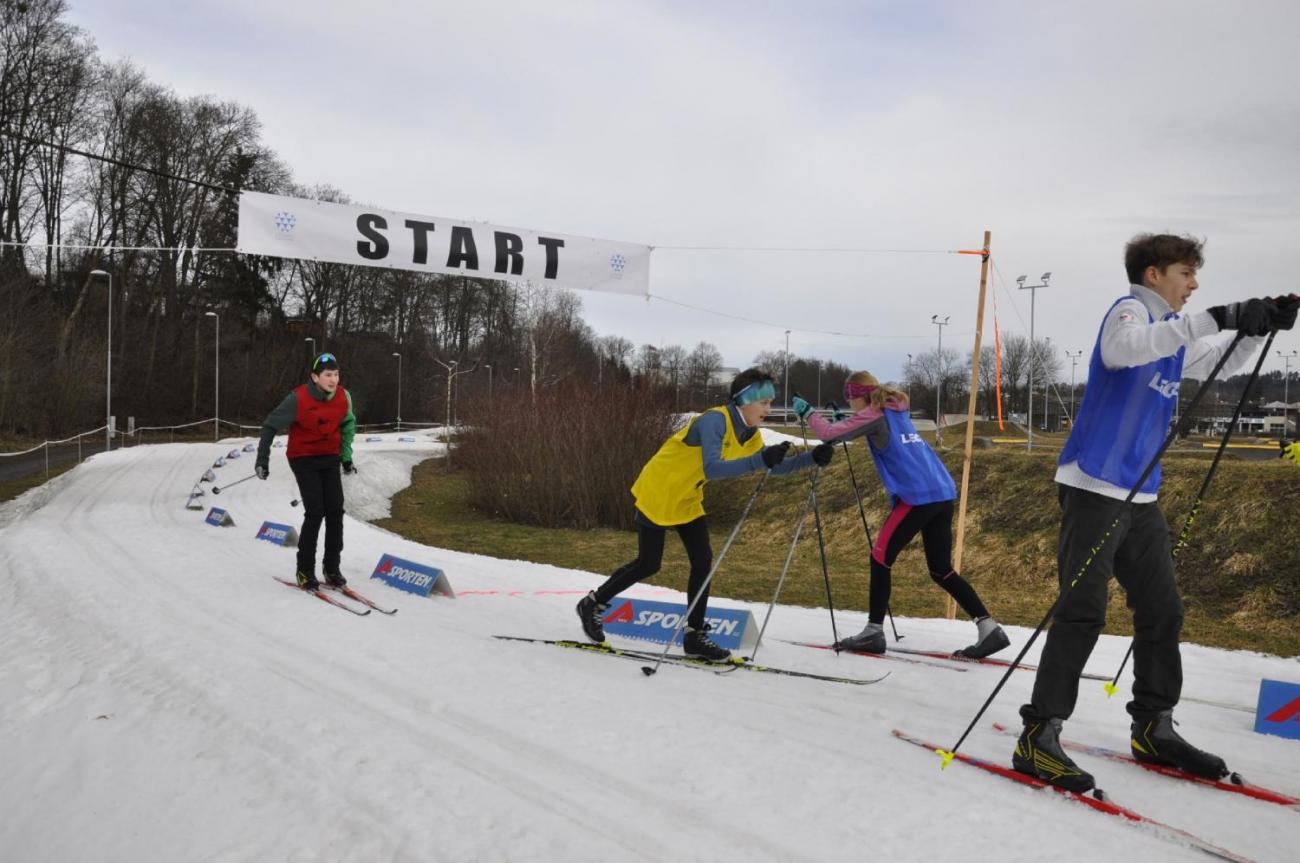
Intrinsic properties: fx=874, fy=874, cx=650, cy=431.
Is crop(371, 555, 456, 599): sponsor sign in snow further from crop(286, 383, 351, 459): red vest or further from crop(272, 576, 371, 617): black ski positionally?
crop(286, 383, 351, 459): red vest

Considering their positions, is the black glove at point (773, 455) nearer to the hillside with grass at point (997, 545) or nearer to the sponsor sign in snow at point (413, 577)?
the hillside with grass at point (997, 545)

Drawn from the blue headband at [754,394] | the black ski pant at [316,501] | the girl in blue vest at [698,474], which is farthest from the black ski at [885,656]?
the black ski pant at [316,501]

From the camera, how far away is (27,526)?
11.6 meters

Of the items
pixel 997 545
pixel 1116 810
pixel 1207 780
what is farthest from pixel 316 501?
pixel 997 545

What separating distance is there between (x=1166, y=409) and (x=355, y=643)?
192 inches

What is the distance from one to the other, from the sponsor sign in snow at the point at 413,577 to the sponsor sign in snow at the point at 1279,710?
5.86 m

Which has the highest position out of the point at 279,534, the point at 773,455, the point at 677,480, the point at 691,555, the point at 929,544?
the point at 773,455

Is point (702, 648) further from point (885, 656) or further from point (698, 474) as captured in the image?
point (885, 656)

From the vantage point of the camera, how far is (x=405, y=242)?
9.11 meters

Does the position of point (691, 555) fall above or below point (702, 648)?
above

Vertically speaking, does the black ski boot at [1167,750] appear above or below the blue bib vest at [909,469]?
below

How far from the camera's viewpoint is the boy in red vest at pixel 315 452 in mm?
7789

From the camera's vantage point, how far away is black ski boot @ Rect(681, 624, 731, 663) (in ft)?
17.8

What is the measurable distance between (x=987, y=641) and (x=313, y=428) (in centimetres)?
578
